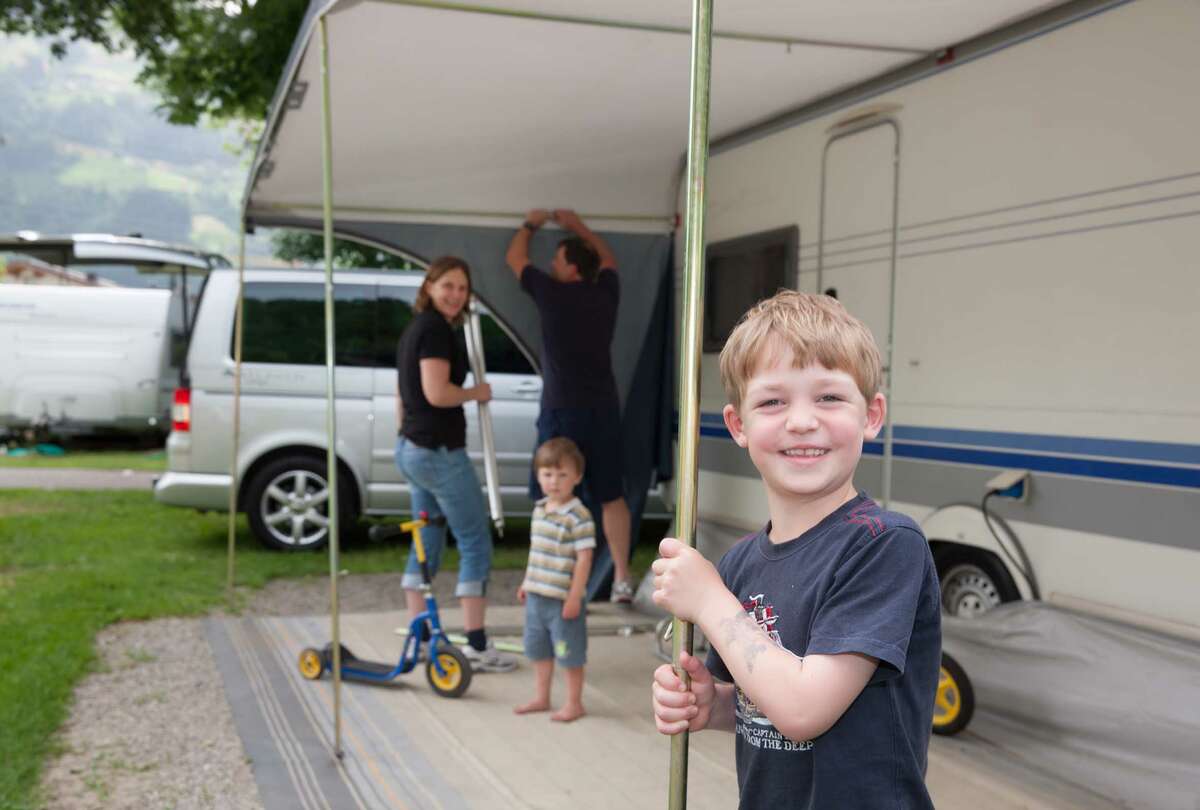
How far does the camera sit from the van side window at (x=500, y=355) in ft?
27.1

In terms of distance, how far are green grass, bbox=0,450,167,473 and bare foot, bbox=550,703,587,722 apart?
11.5 m

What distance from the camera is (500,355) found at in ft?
27.1

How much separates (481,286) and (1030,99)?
3362mm

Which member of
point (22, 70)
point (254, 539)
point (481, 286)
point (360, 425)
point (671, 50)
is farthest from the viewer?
point (22, 70)

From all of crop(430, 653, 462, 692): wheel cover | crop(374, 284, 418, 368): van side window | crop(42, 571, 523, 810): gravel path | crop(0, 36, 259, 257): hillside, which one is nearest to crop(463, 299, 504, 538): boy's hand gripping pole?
crop(430, 653, 462, 692): wheel cover

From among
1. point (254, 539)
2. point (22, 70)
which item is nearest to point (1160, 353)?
point (254, 539)

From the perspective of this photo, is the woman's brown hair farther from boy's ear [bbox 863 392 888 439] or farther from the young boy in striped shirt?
boy's ear [bbox 863 392 888 439]

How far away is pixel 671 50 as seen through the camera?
4359mm

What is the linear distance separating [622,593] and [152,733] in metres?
2.77

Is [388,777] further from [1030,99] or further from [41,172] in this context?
[41,172]

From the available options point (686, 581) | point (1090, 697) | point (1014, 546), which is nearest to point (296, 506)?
point (1014, 546)

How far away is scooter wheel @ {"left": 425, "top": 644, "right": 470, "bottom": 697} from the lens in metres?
4.79

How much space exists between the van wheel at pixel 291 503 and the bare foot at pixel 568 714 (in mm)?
3942

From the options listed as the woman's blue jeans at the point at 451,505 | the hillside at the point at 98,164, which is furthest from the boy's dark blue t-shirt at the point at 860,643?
the hillside at the point at 98,164
